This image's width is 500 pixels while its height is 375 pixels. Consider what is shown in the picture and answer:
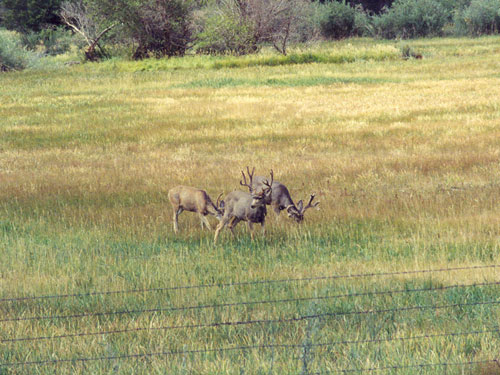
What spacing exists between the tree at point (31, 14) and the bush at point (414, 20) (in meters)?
29.8

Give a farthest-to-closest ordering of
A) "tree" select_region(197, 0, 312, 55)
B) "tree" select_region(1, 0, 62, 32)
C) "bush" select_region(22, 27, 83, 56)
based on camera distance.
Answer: "tree" select_region(1, 0, 62, 32), "bush" select_region(22, 27, 83, 56), "tree" select_region(197, 0, 312, 55)

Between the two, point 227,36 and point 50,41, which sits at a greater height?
point 227,36

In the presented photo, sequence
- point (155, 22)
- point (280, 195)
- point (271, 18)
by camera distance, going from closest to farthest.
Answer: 1. point (280, 195)
2. point (271, 18)
3. point (155, 22)

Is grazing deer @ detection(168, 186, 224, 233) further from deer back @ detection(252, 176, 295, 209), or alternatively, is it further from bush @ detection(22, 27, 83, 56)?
bush @ detection(22, 27, 83, 56)

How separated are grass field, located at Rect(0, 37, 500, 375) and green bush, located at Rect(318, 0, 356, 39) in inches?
1890

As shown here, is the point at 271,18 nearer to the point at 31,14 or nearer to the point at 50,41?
the point at 50,41

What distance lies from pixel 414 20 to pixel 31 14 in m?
34.5

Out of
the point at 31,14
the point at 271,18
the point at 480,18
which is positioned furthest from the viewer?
the point at 480,18

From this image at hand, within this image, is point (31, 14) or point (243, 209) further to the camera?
point (31, 14)

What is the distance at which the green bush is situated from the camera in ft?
239


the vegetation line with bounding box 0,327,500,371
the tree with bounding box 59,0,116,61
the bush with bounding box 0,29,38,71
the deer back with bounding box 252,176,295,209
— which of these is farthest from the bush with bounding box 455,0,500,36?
the vegetation line with bounding box 0,327,500,371

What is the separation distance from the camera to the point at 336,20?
73625 mm

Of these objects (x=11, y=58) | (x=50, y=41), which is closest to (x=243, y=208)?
(x=11, y=58)

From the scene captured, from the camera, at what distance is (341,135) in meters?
19.4
